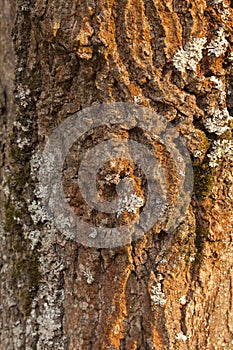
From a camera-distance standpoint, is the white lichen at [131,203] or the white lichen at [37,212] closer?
the white lichen at [131,203]

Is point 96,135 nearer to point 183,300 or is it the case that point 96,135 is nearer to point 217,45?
point 217,45

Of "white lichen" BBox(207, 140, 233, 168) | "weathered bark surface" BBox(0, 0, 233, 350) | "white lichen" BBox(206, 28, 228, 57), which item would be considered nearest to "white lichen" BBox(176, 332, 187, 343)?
"weathered bark surface" BBox(0, 0, 233, 350)

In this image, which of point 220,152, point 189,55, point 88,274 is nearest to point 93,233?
point 88,274

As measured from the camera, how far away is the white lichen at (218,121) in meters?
1.47

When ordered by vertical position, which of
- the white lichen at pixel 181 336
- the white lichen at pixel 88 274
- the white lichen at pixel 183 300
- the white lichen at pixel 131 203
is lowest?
the white lichen at pixel 181 336

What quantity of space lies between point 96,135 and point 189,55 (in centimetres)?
35

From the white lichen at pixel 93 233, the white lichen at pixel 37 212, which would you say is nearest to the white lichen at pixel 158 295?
the white lichen at pixel 93 233

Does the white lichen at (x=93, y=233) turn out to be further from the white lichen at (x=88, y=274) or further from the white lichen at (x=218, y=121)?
the white lichen at (x=218, y=121)

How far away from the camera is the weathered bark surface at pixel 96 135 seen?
1.41 metres

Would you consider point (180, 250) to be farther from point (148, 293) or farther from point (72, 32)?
point (72, 32)

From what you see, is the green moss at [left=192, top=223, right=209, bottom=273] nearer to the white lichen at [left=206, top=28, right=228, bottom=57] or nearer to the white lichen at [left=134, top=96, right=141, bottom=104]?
the white lichen at [left=134, top=96, right=141, bottom=104]

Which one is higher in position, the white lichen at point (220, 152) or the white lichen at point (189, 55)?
the white lichen at point (189, 55)

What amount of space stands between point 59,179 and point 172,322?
1.79ft

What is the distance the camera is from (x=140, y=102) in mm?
1429
